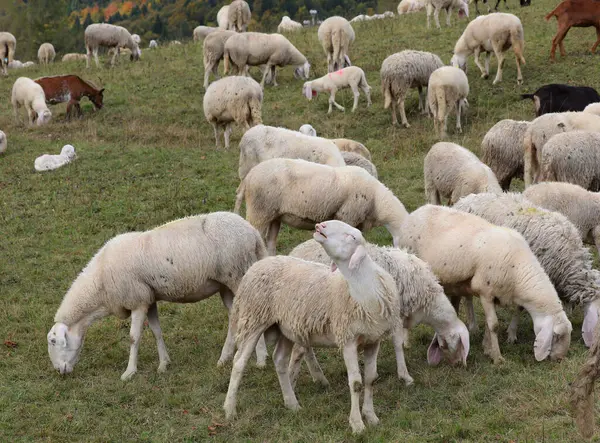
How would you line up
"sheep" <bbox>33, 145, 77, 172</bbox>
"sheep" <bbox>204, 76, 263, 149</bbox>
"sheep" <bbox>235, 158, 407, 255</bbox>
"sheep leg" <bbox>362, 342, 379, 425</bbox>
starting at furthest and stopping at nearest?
"sheep" <bbox>204, 76, 263, 149</bbox> → "sheep" <bbox>33, 145, 77, 172</bbox> → "sheep" <bbox>235, 158, 407, 255</bbox> → "sheep leg" <bbox>362, 342, 379, 425</bbox>

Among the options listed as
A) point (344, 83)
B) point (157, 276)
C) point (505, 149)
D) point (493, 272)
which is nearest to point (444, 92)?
point (344, 83)

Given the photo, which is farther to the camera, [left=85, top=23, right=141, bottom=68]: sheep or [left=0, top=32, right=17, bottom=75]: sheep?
[left=0, top=32, right=17, bottom=75]: sheep

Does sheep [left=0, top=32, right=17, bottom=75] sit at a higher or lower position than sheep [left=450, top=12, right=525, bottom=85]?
lower

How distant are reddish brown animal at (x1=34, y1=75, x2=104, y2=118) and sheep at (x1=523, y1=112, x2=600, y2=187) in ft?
40.9

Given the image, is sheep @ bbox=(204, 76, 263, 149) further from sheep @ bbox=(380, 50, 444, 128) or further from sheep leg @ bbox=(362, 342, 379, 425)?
sheep leg @ bbox=(362, 342, 379, 425)

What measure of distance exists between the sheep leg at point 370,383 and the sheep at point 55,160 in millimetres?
10421

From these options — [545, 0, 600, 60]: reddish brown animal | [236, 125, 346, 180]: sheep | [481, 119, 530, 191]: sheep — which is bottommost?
[481, 119, 530, 191]: sheep

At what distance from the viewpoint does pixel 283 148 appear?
39.3 ft

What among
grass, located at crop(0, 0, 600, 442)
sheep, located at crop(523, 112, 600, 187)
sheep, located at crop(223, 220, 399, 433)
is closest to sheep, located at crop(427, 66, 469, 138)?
grass, located at crop(0, 0, 600, 442)

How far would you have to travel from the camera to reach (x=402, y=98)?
691 inches

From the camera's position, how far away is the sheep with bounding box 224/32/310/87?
20.6m

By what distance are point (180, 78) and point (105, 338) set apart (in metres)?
15.0

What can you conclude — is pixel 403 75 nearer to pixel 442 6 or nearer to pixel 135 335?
pixel 442 6

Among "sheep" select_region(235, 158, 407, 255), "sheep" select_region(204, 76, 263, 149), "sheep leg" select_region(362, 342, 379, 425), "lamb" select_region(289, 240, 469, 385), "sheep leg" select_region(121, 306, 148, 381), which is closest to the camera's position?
"sheep leg" select_region(362, 342, 379, 425)
